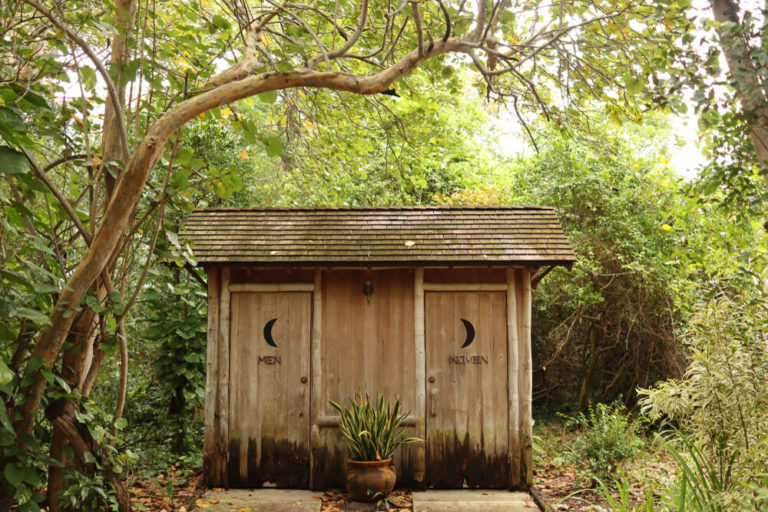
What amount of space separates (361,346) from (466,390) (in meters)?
1.23

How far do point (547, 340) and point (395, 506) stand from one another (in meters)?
5.34

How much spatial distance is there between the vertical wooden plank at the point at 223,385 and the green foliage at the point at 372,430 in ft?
3.98

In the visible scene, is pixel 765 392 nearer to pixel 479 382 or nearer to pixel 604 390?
pixel 479 382

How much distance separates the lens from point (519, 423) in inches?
251

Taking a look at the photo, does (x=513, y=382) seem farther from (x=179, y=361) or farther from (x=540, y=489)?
(x=179, y=361)

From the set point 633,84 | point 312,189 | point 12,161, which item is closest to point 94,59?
point 12,161

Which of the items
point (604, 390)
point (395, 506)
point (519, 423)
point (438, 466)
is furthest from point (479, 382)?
point (604, 390)

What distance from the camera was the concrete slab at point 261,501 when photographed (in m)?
5.61

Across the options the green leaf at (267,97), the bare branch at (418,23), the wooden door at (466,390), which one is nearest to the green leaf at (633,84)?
the bare branch at (418,23)

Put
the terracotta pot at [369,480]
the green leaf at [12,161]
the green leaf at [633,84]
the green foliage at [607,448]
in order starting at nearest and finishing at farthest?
the green leaf at [12,161], the green leaf at [633,84], the terracotta pot at [369,480], the green foliage at [607,448]

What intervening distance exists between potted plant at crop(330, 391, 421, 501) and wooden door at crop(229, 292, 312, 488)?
0.59 m

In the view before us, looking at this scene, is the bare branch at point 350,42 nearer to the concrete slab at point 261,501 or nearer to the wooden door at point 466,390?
the wooden door at point 466,390

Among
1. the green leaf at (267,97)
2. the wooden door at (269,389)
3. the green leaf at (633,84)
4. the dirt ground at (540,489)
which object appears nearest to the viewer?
the green leaf at (267,97)

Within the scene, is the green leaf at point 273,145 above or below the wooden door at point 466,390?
above
